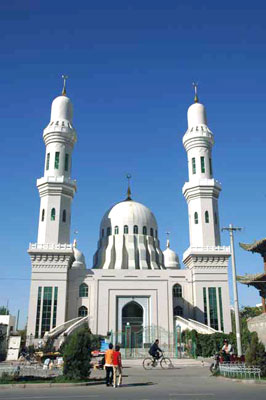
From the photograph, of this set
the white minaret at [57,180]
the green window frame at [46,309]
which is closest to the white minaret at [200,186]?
the white minaret at [57,180]

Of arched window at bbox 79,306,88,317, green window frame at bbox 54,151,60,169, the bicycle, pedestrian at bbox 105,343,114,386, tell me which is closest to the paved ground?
pedestrian at bbox 105,343,114,386

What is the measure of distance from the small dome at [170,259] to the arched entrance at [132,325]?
15641mm

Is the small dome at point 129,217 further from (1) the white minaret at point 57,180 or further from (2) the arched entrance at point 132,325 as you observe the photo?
(2) the arched entrance at point 132,325

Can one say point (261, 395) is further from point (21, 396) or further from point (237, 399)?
point (21, 396)

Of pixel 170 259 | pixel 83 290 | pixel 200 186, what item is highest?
pixel 200 186

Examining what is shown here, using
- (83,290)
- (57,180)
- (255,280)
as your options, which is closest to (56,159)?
(57,180)

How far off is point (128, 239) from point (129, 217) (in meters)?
2.94

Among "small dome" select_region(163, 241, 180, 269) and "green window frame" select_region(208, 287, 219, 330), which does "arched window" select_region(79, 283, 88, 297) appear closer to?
"green window frame" select_region(208, 287, 219, 330)

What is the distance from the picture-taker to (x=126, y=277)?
41.4 m

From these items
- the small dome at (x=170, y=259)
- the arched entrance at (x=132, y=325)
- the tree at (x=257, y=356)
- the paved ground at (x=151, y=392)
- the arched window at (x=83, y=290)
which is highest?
the small dome at (x=170, y=259)

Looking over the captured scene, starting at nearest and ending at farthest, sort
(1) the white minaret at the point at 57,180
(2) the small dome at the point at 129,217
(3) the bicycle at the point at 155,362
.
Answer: (3) the bicycle at the point at 155,362, (1) the white minaret at the point at 57,180, (2) the small dome at the point at 129,217

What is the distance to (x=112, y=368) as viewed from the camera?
1341 centimetres

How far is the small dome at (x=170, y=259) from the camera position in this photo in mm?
58656

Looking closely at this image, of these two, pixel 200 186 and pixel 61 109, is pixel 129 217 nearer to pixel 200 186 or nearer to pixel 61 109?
pixel 200 186
